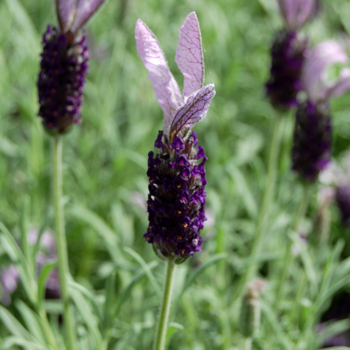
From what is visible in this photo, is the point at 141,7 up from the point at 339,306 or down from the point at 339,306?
up

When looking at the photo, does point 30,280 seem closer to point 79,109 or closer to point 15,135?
point 79,109

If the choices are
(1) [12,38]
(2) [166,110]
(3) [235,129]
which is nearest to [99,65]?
(1) [12,38]

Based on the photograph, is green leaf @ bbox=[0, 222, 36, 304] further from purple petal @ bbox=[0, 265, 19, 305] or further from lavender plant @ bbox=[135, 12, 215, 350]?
purple petal @ bbox=[0, 265, 19, 305]

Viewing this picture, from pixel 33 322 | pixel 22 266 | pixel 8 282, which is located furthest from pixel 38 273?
pixel 22 266

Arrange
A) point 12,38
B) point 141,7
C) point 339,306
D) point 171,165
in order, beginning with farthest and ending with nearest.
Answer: point 141,7
point 12,38
point 339,306
point 171,165

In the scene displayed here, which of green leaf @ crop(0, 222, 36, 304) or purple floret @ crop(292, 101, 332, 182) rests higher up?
purple floret @ crop(292, 101, 332, 182)

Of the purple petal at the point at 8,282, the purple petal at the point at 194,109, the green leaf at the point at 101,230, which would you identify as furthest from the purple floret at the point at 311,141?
the purple petal at the point at 8,282

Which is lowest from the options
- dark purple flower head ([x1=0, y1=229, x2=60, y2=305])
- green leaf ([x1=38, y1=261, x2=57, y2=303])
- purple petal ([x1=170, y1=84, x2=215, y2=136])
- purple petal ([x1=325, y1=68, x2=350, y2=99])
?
green leaf ([x1=38, y1=261, x2=57, y2=303])

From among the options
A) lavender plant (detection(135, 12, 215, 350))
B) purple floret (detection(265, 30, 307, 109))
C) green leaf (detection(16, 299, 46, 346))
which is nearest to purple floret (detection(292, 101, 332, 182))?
purple floret (detection(265, 30, 307, 109))
